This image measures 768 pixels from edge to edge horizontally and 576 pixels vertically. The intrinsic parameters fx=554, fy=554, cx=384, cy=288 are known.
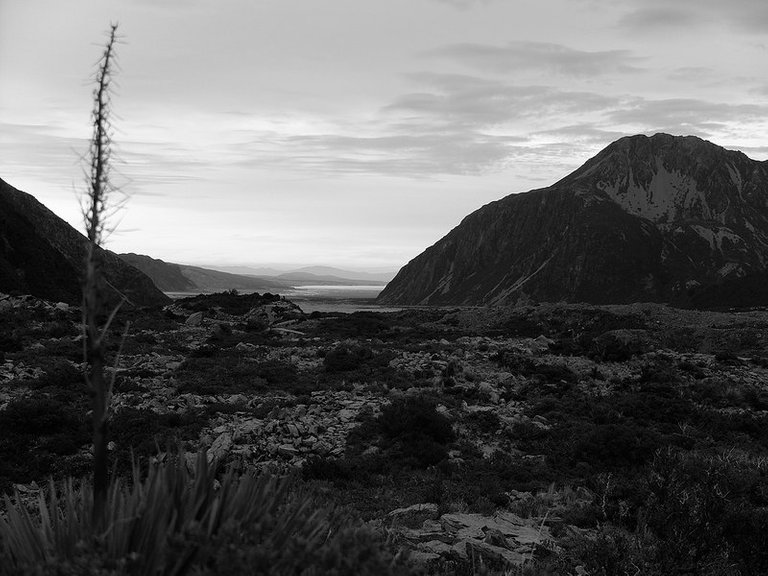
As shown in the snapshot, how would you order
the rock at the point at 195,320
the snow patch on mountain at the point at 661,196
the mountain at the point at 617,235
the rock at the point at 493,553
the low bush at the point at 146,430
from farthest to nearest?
1. the snow patch on mountain at the point at 661,196
2. the mountain at the point at 617,235
3. the rock at the point at 195,320
4. the low bush at the point at 146,430
5. the rock at the point at 493,553

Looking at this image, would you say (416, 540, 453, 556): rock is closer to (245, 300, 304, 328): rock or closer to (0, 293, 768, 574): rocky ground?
(0, 293, 768, 574): rocky ground

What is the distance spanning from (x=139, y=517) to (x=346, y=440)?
915 cm

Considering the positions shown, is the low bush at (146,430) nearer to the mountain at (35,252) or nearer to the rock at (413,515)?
the rock at (413,515)

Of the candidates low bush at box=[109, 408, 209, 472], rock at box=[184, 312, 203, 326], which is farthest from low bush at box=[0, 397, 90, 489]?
rock at box=[184, 312, 203, 326]

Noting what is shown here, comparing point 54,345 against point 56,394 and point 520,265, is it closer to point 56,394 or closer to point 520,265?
point 56,394

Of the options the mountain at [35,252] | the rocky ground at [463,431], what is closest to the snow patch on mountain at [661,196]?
the rocky ground at [463,431]

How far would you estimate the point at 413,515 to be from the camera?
24.9ft

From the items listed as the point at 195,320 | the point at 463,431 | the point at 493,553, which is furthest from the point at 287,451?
the point at 195,320

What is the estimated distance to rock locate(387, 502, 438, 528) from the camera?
23.9 ft

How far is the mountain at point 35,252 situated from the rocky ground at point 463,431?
15.6 meters

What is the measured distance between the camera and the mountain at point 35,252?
4118 cm

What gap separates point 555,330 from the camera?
3775cm

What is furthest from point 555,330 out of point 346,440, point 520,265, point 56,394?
point 520,265

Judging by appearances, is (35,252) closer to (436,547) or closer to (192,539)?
(436,547)
